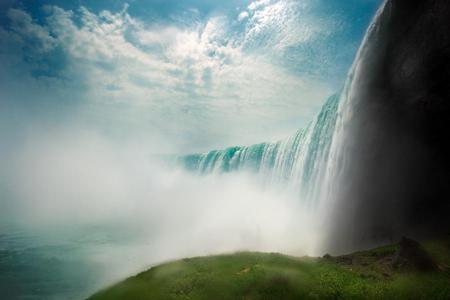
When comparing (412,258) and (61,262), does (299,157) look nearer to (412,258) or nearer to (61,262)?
(412,258)

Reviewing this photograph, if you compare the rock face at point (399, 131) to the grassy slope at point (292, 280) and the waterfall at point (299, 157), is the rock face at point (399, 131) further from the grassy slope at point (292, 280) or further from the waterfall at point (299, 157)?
the waterfall at point (299, 157)

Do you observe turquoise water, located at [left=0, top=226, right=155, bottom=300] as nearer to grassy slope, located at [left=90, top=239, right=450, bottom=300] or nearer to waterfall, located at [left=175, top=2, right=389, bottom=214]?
grassy slope, located at [left=90, top=239, right=450, bottom=300]

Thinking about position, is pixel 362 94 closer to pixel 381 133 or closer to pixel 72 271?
pixel 381 133

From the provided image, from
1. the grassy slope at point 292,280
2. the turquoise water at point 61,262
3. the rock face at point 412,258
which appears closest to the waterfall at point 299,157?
the grassy slope at point 292,280

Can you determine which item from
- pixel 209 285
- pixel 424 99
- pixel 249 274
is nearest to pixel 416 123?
pixel 424 99

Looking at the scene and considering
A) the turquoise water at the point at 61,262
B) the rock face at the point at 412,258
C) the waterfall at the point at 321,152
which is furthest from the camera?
the waterfall at the point at 321,152
